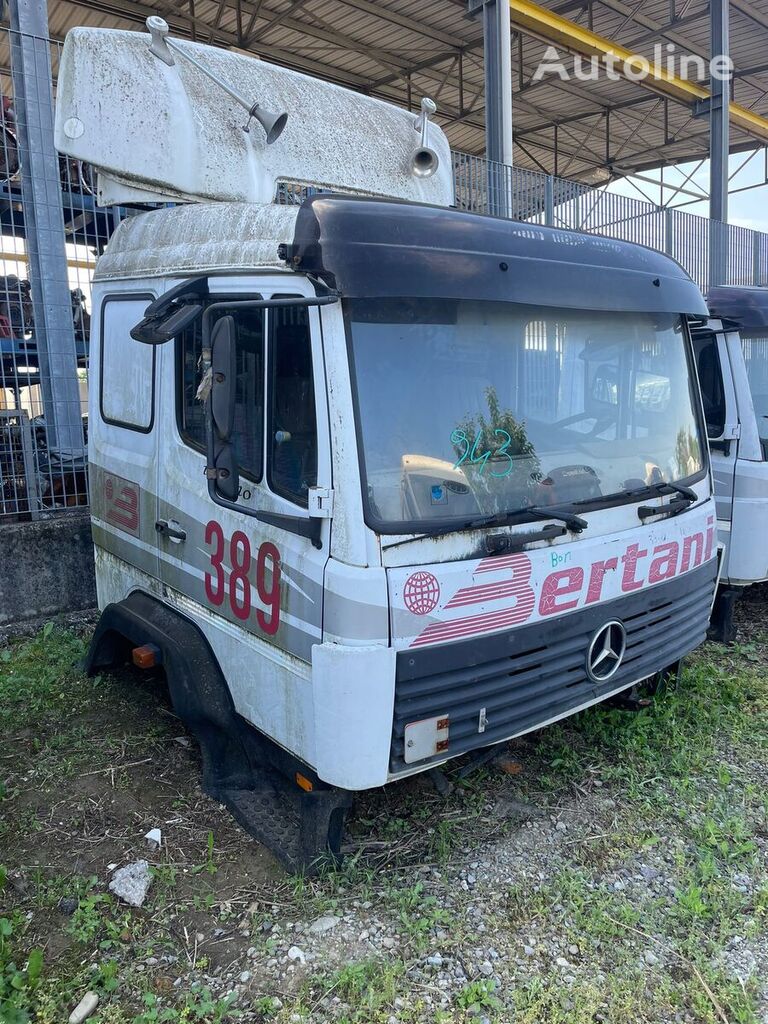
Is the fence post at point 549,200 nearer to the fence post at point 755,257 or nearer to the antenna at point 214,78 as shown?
the antenna at point 214,78

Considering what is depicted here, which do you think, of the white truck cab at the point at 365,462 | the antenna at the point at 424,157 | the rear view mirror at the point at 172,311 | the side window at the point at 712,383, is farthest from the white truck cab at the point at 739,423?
the rear view mirror at the point at 172,311

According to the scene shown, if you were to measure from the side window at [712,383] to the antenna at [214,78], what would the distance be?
2.79 metres

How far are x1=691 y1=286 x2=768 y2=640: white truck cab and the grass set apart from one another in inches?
46.7

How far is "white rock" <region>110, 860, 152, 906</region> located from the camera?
9.07ft

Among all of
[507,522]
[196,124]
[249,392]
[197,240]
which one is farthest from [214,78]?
[507,522]

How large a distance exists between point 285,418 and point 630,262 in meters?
1.59

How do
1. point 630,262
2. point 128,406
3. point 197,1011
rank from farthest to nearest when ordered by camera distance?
point 128,406 < point 630,262 < point 197,1011

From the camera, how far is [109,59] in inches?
130

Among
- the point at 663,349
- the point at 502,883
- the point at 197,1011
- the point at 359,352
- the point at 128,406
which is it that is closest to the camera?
the point at 197,1011

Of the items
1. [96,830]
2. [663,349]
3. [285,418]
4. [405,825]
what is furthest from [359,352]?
[96,830]

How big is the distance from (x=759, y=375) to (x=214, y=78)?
362cm

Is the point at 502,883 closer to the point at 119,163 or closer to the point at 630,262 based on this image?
the point at 630,262

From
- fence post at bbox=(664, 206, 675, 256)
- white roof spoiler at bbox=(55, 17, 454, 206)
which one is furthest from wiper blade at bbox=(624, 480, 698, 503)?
fence post at bbox=(664, 206, 675, 256)

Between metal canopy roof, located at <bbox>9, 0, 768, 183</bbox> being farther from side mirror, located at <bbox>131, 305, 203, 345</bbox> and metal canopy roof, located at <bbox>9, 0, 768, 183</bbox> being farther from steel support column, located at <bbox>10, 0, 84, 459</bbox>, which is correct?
side mirror, located at <bbox>131, 305, 203, 345</bbox>
